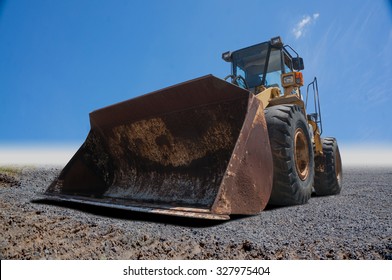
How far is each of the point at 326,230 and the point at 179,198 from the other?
55.5 inches

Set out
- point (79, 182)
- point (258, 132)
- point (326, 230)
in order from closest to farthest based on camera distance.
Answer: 1. point (326, 230)
2. point (258, 132)
3. point (79, 182)

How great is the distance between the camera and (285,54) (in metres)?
5.00

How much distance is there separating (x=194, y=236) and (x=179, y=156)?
1414mm

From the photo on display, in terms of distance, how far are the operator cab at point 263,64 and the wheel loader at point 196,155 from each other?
45 centimetres

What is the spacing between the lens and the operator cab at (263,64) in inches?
188

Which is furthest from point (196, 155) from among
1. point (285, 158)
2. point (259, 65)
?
point (259, 65)

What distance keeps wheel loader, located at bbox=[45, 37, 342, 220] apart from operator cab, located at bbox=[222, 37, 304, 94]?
445mm

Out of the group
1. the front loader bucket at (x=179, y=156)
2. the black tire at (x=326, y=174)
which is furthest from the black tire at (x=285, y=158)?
the black tire at (x=326, y=174)

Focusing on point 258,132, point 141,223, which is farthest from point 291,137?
point 141,223

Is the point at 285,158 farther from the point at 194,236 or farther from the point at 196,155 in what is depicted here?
the point at 194,236

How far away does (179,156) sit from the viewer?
321 centimetres

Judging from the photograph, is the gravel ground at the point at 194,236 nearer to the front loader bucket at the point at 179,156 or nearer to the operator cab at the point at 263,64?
the front loader bucket at the point at 179,156

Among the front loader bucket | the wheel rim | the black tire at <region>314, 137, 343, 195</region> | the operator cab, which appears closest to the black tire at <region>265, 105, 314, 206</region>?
the wheel rim
